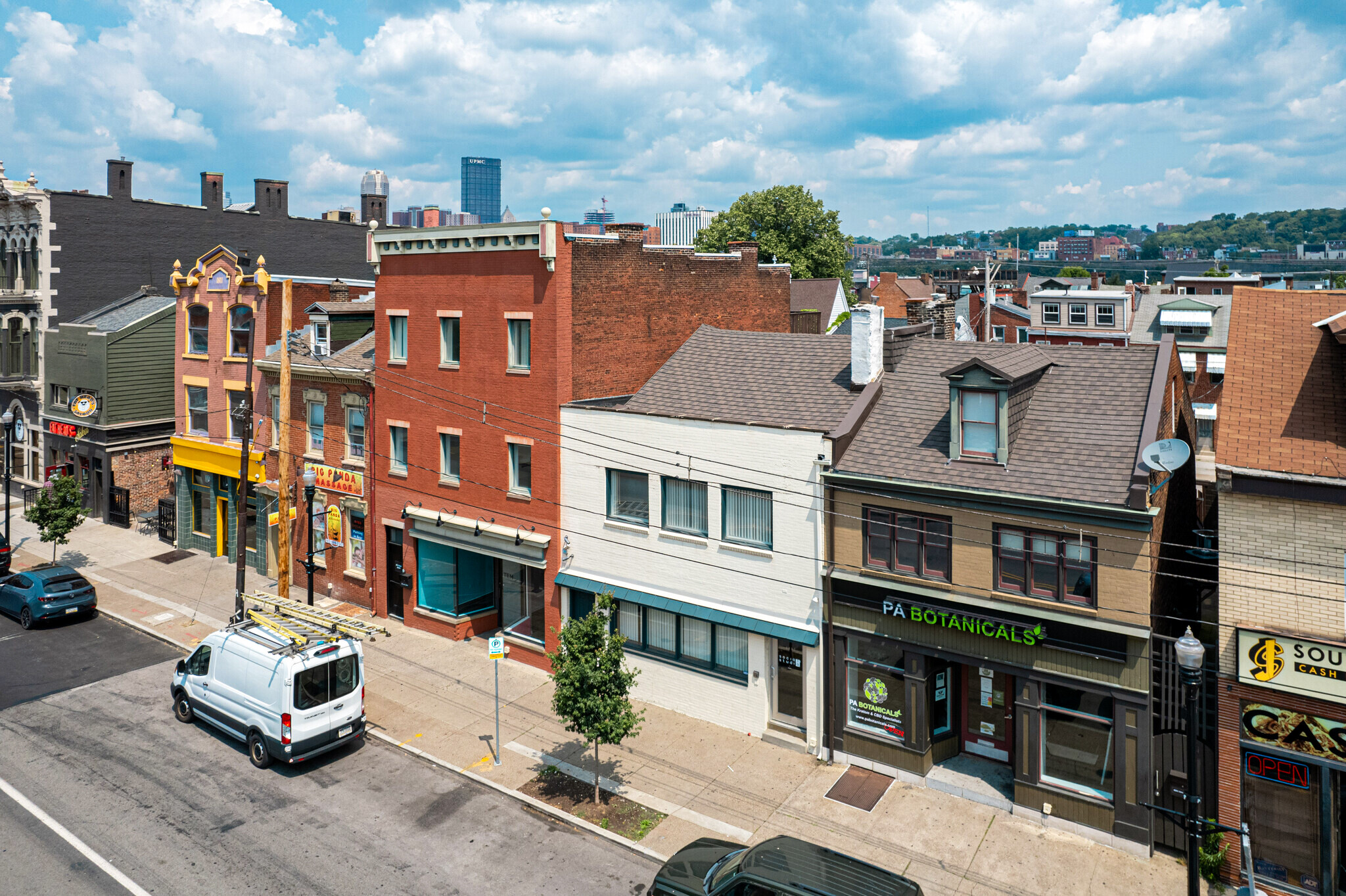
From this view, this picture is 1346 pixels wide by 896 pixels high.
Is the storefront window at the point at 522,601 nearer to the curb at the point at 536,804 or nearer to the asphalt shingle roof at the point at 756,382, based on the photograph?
the curb at the point at 536,804

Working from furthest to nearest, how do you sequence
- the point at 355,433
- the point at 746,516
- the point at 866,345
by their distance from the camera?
the point at 355,433
the point at 866,345
the point at 746,516

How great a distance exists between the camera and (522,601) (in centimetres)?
2877

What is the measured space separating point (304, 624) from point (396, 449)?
28.9ft

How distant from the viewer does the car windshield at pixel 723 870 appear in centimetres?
1393

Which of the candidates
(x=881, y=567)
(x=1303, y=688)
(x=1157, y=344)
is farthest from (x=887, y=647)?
(x=1157, y=344)

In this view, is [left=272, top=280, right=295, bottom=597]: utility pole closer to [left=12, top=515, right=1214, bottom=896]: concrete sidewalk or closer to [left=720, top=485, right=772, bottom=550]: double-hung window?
[left=12, top=515, right=1214, bottom=896]: concrete sidewalk

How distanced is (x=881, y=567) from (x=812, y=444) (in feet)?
10.5

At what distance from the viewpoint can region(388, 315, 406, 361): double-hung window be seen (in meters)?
30.4

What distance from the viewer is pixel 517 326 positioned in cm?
2714

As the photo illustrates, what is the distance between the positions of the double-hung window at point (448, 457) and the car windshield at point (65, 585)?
1308 cm

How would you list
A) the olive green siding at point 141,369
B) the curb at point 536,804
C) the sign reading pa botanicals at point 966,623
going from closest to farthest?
1. the curb at point 536,804
2. the sign reading pa botanicals at point 966,623
3. the olive green siding at point 141,369

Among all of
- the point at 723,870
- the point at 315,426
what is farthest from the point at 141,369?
the point at 723,870

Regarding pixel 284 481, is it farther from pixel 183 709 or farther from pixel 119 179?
pixel 119 179

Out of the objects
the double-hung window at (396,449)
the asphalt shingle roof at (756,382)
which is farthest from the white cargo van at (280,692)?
the asphalt shingle roof at (756,382)
